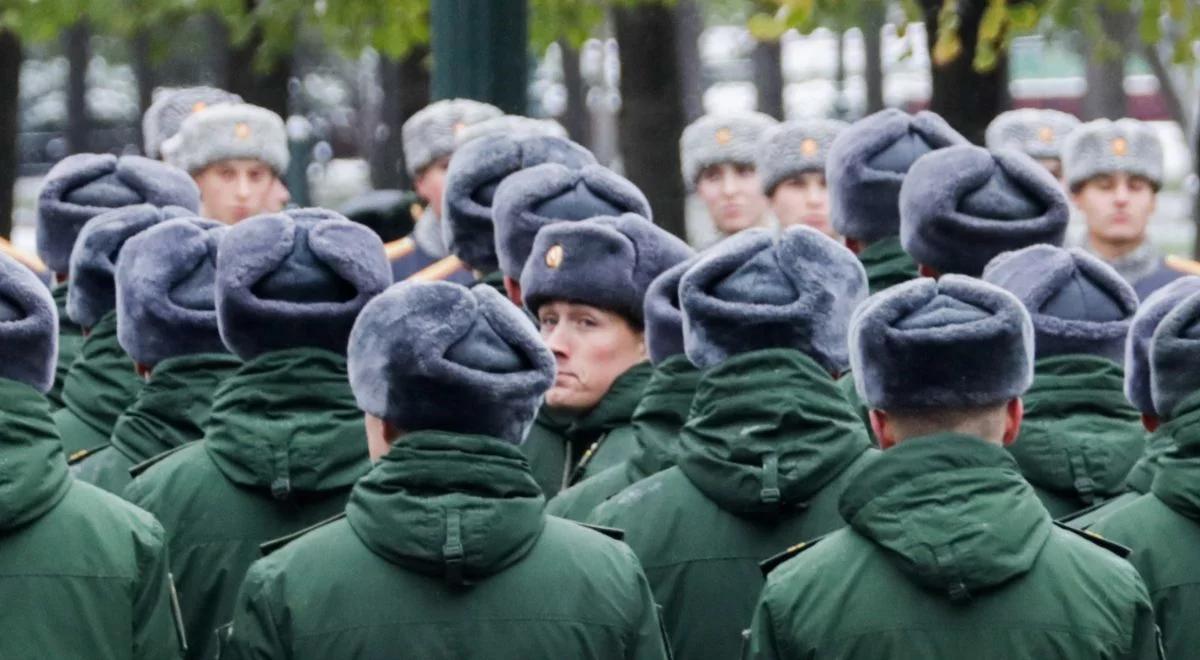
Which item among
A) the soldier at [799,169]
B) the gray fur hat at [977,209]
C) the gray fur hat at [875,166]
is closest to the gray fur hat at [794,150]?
the soldier at [799,169]

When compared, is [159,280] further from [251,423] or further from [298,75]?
[298,75]

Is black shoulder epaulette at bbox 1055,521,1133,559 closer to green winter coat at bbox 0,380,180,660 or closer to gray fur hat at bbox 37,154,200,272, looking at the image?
green winter coat at bbox 0,380,180,660

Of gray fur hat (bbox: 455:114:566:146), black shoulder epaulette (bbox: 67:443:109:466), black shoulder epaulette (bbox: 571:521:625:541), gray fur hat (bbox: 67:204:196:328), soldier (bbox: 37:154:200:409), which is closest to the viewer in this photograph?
black shoulder epaulette (bbox: 571:521:625:541)

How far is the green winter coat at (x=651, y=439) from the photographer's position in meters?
6.73

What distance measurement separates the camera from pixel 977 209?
784cm

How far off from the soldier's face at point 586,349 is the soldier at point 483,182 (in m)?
1.56

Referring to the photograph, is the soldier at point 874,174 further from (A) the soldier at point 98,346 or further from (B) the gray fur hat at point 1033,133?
(B) the gray fur hat at point 1033,133

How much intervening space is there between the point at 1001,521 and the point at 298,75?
33304 mm

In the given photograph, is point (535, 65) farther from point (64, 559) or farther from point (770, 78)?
point (64, 559)

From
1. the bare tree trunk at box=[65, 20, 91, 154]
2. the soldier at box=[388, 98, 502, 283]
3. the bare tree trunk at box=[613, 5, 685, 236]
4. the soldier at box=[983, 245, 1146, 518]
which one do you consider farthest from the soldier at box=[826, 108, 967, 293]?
the bare tree trunk at box=[65, 20, 91, 154]

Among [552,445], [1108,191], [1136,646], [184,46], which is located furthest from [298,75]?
[1136,646]

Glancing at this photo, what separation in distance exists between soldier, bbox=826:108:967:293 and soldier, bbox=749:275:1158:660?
315cm

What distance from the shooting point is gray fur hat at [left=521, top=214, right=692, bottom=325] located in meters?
7.37

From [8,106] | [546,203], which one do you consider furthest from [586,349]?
[8,106]
